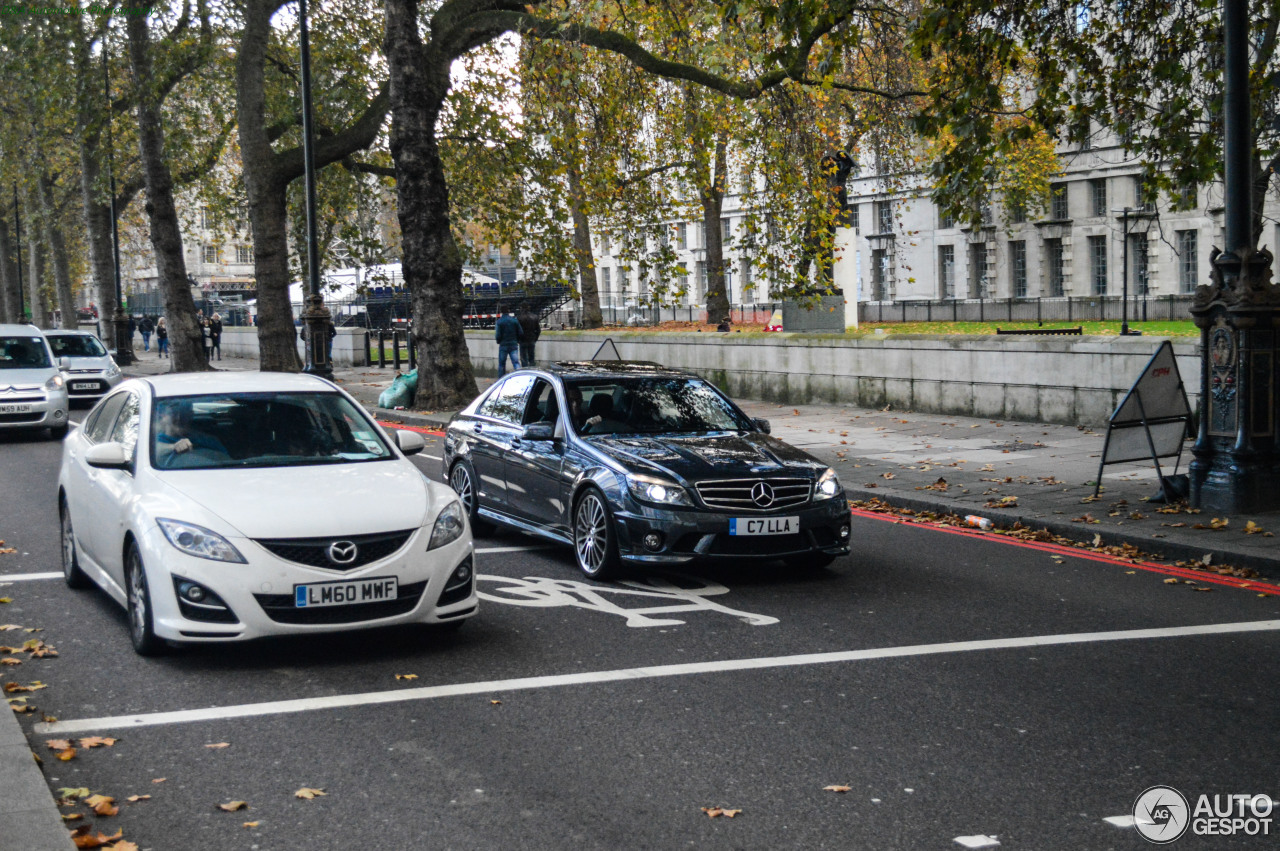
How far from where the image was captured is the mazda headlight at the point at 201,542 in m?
6.54

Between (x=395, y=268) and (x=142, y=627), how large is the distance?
139 ft

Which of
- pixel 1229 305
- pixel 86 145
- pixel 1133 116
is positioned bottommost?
pixel 1229 305

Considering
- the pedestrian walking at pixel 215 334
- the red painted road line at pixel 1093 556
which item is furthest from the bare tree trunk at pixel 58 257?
the red painted road line at pixel 1093 556

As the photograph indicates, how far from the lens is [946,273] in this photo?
6819 centimetres

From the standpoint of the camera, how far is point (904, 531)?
1129 centimetres

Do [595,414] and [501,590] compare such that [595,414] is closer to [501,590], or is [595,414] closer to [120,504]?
[501,590]

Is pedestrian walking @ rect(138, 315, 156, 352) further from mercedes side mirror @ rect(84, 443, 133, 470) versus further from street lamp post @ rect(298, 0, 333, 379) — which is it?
mercedes side mirror @ rect(84, 443, 133, 470)

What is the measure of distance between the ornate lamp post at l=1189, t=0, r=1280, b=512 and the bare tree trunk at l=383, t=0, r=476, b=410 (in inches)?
573

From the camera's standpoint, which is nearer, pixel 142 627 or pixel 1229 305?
pixel 142 627

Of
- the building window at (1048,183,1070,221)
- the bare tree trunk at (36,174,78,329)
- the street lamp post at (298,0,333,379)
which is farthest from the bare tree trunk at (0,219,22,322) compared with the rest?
the building window at (1048,183,1070,221)

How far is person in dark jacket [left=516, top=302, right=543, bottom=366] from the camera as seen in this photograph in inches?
1175

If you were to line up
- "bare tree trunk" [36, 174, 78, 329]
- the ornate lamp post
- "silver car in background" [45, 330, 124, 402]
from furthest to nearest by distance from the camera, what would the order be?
"bare tree trunk" [36, 174, 78, 329] → "silver car in background" [45, 330, 124, 402] → the ornate lamp post

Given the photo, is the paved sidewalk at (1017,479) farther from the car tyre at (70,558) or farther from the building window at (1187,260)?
the building window at (1187,260)

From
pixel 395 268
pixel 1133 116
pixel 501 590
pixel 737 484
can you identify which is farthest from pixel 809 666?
pixel 395 268
